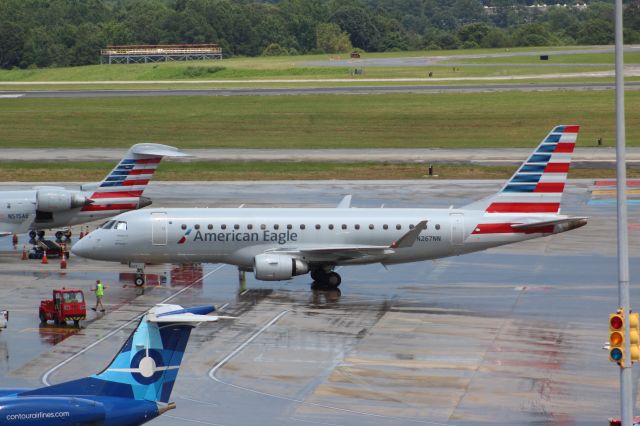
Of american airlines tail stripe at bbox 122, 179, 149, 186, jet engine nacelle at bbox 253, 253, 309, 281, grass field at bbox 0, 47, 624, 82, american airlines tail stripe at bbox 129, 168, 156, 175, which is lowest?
jet engine nacelle at bbox 253, 253, 309, 281

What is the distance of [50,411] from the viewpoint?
2480 cm

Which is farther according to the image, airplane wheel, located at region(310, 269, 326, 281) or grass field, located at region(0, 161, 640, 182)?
grass field, located at region(0, 161, 640, 182)

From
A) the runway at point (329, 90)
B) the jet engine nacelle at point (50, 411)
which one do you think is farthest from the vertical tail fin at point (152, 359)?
the runway at point (329, 90)

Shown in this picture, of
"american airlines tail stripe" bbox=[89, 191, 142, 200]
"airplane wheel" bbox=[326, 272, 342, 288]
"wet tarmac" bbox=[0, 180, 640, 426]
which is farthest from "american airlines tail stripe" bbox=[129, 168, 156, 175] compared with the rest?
"airplane wheel" bbox=[326, 272, 342, 288]

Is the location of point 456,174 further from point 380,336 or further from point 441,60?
point 441,60

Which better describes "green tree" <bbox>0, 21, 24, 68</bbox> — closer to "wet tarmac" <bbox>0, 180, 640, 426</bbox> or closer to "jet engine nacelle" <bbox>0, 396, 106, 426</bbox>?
"wet tarmac" <bbox>0, 180, 640, 426</bbox>

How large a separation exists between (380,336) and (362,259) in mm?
8401

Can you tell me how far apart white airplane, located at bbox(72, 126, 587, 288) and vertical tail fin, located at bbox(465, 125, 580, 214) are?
1.7 inches

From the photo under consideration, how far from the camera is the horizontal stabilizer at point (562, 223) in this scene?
49250 millimetres

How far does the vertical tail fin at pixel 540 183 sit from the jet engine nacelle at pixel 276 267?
853 cm

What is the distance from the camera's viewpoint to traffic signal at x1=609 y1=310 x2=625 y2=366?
2591 centimetres

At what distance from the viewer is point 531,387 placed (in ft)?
118

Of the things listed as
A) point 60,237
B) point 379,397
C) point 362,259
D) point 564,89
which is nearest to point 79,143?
point 60,237

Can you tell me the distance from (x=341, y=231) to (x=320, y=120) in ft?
223
